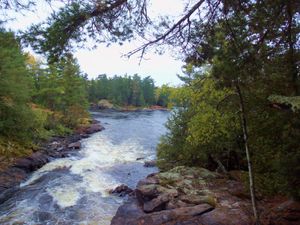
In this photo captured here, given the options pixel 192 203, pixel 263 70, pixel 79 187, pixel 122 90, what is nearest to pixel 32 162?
pixel 79 187

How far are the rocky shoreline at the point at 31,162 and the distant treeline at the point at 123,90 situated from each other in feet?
166

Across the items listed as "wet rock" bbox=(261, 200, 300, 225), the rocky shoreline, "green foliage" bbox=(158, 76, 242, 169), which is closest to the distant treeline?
the rocky shoreline

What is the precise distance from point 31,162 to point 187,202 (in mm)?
11409

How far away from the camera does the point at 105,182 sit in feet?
51.0

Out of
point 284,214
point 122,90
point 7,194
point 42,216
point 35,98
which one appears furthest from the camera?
point 122,90

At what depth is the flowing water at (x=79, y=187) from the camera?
36.7 ft

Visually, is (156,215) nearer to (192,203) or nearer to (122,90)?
(192,203)

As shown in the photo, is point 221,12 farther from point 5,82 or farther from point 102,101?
point 102,101

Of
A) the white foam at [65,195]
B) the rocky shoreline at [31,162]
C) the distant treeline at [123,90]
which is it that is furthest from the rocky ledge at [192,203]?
the distant treeline at [123,90]

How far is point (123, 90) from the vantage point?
81.8 metres

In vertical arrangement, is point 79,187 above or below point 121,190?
below

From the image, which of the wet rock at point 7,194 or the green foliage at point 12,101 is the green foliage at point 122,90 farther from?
the wet rock at point 7,194

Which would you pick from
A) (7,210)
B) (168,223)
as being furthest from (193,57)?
(7,210)

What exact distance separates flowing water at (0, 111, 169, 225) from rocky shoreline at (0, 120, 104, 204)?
438mm
